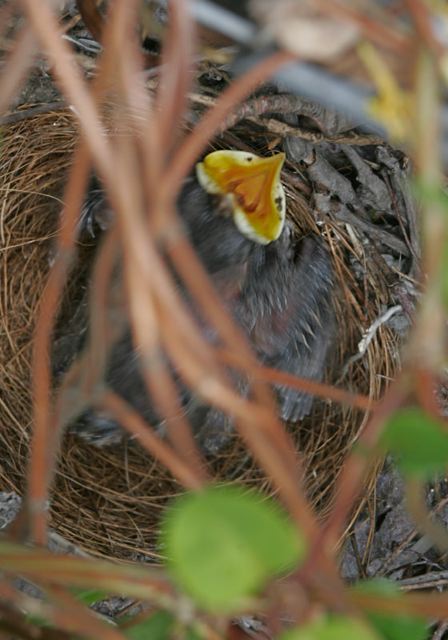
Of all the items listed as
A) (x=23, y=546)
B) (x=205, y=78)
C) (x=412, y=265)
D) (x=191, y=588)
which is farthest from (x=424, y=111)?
(x=412, y=265)

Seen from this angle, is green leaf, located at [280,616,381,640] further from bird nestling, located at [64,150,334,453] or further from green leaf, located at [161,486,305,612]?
bird nestling, located at [64,150,334,453]

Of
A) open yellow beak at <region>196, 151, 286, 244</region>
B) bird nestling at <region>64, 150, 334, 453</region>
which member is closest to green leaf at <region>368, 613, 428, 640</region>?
bird nestling at <region>64, 150, 334, 453</region>

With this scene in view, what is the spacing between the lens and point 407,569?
1.84 metres

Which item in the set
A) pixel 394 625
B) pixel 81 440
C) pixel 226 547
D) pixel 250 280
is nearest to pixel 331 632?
pixel 226 547

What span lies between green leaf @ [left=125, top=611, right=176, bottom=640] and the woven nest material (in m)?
1.01

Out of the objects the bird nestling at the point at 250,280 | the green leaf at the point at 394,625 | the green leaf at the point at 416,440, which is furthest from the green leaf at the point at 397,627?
the bird nestling at the point at 250,280

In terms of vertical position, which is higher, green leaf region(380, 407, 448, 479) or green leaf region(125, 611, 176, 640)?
green leaf region(380, 407, 448, 479)

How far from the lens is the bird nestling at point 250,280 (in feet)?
5.32

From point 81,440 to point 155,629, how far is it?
1.13m

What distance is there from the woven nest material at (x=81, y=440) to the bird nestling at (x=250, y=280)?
78mm

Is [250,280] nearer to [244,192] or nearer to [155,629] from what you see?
[244,192]

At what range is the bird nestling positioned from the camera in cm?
162

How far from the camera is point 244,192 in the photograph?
1.68 metres

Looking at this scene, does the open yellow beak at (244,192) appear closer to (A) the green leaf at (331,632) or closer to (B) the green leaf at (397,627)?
(B) the green leaf at (397,627)
